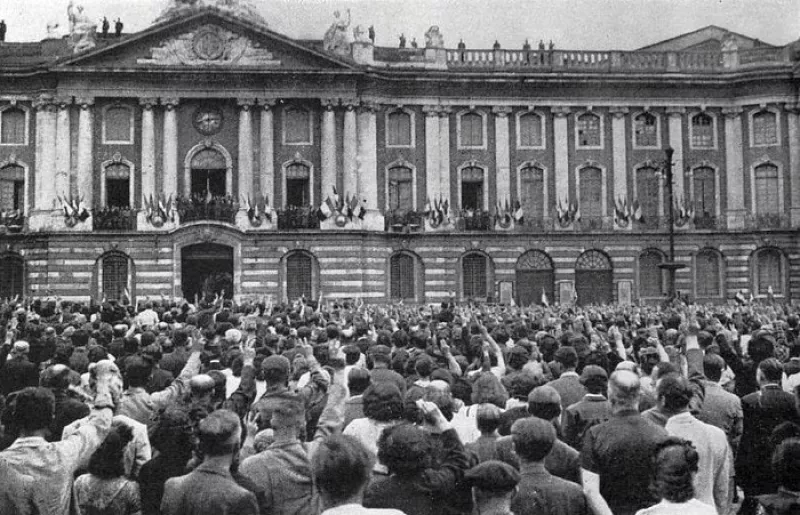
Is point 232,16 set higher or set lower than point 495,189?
higher

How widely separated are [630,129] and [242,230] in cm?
2078

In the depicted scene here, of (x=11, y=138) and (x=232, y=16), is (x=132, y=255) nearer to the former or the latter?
(x=11, y=138)

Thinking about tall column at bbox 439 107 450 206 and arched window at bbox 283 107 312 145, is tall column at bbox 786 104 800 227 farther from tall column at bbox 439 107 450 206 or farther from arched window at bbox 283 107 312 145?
arched window at bbox 283 107 312 145

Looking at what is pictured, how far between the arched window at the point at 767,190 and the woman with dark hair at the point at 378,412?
145 feet

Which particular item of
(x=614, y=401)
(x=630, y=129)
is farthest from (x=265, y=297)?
(x=614, y=401)

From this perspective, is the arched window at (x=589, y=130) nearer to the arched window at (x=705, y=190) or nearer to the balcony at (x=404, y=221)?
the arched window at (x=705, y=190)

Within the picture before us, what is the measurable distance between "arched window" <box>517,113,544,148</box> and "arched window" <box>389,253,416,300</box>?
28.5 ft

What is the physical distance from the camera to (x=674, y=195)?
47656 millimetres

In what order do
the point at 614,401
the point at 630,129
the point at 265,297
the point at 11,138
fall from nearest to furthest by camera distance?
the point at 614,401, the point at 265,297, the point at 11,138, the point at 630,129

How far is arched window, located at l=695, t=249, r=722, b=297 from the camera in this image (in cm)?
4709

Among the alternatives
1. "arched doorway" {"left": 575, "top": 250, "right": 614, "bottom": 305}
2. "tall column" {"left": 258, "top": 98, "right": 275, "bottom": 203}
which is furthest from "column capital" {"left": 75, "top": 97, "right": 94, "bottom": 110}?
"arched doorway" {"left": 575, "top": 250, "right": 614, "bottom": 305}

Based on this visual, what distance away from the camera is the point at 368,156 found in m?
45.2

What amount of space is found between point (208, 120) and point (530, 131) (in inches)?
645

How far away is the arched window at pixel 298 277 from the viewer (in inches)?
1724
